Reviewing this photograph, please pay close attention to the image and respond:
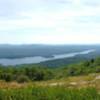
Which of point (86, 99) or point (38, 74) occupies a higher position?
point (86, 99)

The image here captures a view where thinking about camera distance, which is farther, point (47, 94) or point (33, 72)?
point (33, 72)

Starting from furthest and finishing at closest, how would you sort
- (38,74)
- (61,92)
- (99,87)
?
(38,74) → (99,87) → (61,92)

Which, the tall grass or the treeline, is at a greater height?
the tall grass

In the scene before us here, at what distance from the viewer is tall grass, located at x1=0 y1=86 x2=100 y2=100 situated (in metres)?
9.78

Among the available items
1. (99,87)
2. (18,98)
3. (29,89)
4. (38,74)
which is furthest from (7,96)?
(38,74)

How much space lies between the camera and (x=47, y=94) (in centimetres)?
1019

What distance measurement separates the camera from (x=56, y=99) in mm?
9867

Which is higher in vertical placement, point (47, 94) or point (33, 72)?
point (47, 94)

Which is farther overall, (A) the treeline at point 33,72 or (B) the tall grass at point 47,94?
(A) the treeline at point 33,72

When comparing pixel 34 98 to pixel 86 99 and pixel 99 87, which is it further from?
pixel 99 87

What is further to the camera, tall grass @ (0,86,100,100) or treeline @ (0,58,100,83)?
treeline @ (0,58,100,83)

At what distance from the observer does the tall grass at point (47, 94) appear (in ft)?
32.1

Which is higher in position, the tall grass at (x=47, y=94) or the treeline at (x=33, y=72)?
the tall grass at (x=47, y=94)

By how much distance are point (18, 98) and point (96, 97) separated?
2216mm
